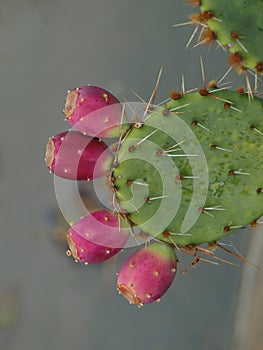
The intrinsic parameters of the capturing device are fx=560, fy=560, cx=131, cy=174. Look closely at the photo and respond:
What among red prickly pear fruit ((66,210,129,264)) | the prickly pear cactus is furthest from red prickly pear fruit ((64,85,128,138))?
red prickly pear fruit ((66,210,129,264))

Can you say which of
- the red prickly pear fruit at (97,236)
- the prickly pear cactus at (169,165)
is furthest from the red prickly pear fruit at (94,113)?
the red prickly pear fruit at (97,236)

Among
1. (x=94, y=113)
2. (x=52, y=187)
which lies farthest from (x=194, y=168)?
(x=52, y=187)

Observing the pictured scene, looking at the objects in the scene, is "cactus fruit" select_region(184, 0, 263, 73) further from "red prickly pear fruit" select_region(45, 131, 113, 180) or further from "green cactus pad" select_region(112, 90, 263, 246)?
"red prickly pear fruit" select_region(45, 131, 113, 180)

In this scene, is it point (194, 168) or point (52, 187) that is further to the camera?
point (52, 187)

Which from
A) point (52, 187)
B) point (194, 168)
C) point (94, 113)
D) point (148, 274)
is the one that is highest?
point (94, 113)

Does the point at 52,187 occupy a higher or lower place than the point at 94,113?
lower

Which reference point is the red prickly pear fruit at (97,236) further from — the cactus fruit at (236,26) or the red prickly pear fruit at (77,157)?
the cactus fruit at (236,26)

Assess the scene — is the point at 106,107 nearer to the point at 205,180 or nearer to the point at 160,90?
the point at 205,180

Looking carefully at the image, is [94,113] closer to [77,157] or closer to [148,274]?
[77,157]
